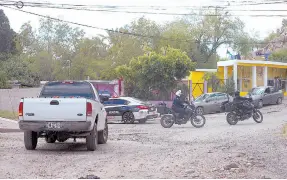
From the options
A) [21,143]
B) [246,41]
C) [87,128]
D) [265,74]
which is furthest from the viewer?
[246,41]

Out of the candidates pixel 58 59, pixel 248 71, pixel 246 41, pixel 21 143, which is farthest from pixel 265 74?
pixel 21 143

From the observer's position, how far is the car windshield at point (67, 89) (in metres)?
15.3

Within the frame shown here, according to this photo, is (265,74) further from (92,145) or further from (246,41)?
(92,145)

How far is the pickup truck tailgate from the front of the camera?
1327cm

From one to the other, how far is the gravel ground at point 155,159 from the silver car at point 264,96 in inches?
859

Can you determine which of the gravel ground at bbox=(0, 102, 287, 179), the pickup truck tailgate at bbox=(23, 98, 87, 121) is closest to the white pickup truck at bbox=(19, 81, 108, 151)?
the pickup truck tailgate at bbox=(23, 98, 87, 121)

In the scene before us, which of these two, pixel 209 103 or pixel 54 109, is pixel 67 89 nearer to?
pixel 54 109

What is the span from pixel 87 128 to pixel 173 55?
25775 mm

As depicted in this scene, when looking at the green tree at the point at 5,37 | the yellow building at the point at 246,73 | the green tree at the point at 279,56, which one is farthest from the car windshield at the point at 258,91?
the green tree at the point at 279,56

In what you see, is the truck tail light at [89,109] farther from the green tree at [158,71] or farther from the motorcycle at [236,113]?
the green tree at [158,71]

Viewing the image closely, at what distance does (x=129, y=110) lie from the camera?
27547 mm

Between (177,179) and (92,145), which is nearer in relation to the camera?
(177,179)

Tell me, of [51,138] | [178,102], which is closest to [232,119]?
[178,102]

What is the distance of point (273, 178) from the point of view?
910 centimetres
